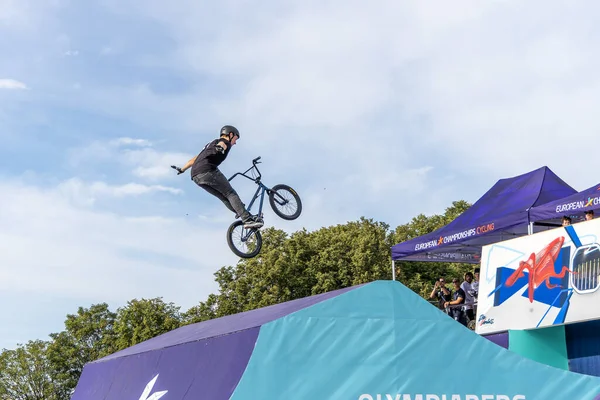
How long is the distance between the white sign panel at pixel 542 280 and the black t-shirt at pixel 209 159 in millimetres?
4862

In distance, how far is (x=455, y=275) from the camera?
142 ft

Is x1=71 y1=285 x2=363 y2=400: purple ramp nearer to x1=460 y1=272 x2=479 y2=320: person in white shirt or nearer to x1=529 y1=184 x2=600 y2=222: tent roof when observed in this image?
x1=529 y1=184 x2=600 y2=222: tent roof

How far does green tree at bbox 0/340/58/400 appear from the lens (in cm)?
5959

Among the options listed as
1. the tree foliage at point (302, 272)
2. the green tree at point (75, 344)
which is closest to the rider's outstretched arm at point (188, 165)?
the tree foliage at point (302, 272)

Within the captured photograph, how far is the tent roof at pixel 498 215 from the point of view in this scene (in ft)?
51.9

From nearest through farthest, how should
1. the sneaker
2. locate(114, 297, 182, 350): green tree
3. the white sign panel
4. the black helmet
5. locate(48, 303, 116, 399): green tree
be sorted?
the white sign panel, the black helmet, the sneaker, locate(114, 297, 182, 350): green tree, locate(48, 303, 116, 399): green tree

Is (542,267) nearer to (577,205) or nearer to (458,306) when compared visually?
(577,205)

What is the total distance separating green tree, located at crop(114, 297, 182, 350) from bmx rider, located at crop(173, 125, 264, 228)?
108ft

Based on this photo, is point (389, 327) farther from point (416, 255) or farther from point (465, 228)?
point (416, 255)

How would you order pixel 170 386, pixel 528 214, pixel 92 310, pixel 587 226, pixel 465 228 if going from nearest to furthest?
pixel 170 386 → pixel 587 226 → pixel 528 214 → pixel 465 228 → pixel 92 310

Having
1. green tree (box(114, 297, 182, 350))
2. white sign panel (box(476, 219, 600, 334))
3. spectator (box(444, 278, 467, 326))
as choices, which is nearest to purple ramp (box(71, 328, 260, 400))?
white sign panel (box(476, 219, 600, 334))

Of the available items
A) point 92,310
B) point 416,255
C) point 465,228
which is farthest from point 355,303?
point 92,310

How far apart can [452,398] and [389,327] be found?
1027mm

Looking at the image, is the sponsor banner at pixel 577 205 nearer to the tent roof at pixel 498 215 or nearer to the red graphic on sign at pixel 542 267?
the tent roof at pixel 498 215
